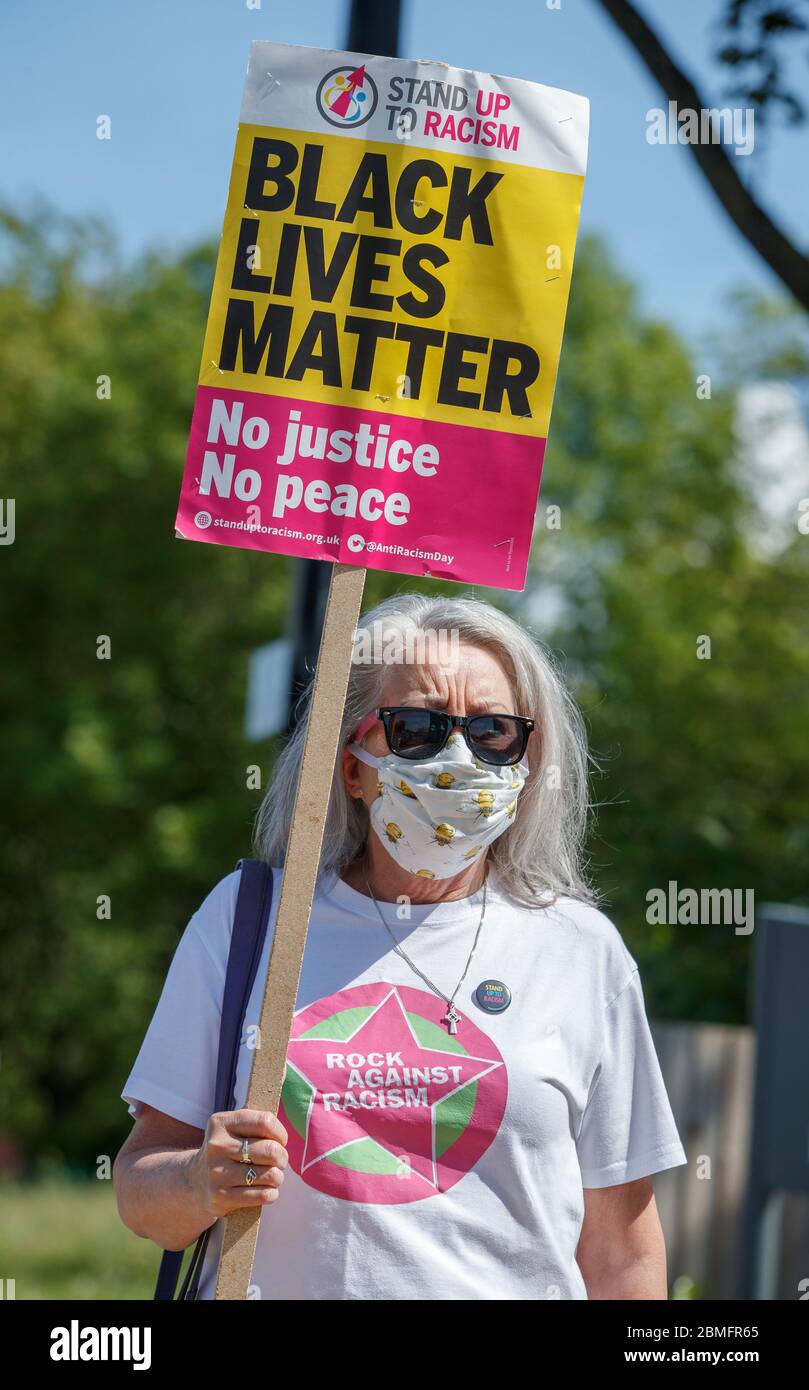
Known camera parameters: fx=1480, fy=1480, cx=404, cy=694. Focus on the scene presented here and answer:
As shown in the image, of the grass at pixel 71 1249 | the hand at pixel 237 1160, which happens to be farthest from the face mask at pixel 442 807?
the grass at pixel 71 1249

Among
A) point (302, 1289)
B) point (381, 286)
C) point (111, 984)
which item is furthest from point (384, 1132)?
point (111, 984)

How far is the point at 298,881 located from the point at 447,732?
38cm

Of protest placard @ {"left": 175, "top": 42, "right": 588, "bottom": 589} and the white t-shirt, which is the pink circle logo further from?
protest placard @ {"left": 175, "top": 42, "right": 588, "bottom": 589}

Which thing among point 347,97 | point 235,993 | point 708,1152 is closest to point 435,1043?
point 235,993

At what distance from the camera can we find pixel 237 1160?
2086 mm

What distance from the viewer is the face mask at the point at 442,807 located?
2.43 meters

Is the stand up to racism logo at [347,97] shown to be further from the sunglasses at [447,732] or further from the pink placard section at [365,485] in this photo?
the sunglasses at [447,732]

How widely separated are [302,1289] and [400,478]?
4.22 ft

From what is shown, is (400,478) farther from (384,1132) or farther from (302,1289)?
(302,1289)

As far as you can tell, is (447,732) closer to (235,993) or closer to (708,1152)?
(235,993)

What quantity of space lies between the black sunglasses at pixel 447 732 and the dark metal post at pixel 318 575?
151cm

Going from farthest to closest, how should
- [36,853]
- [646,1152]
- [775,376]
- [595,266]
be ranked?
[595,266] < [36,853] < [775,376] < [646,1152]

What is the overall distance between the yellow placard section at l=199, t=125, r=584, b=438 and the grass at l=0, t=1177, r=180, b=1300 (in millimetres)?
5123

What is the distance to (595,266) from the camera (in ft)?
78.8
